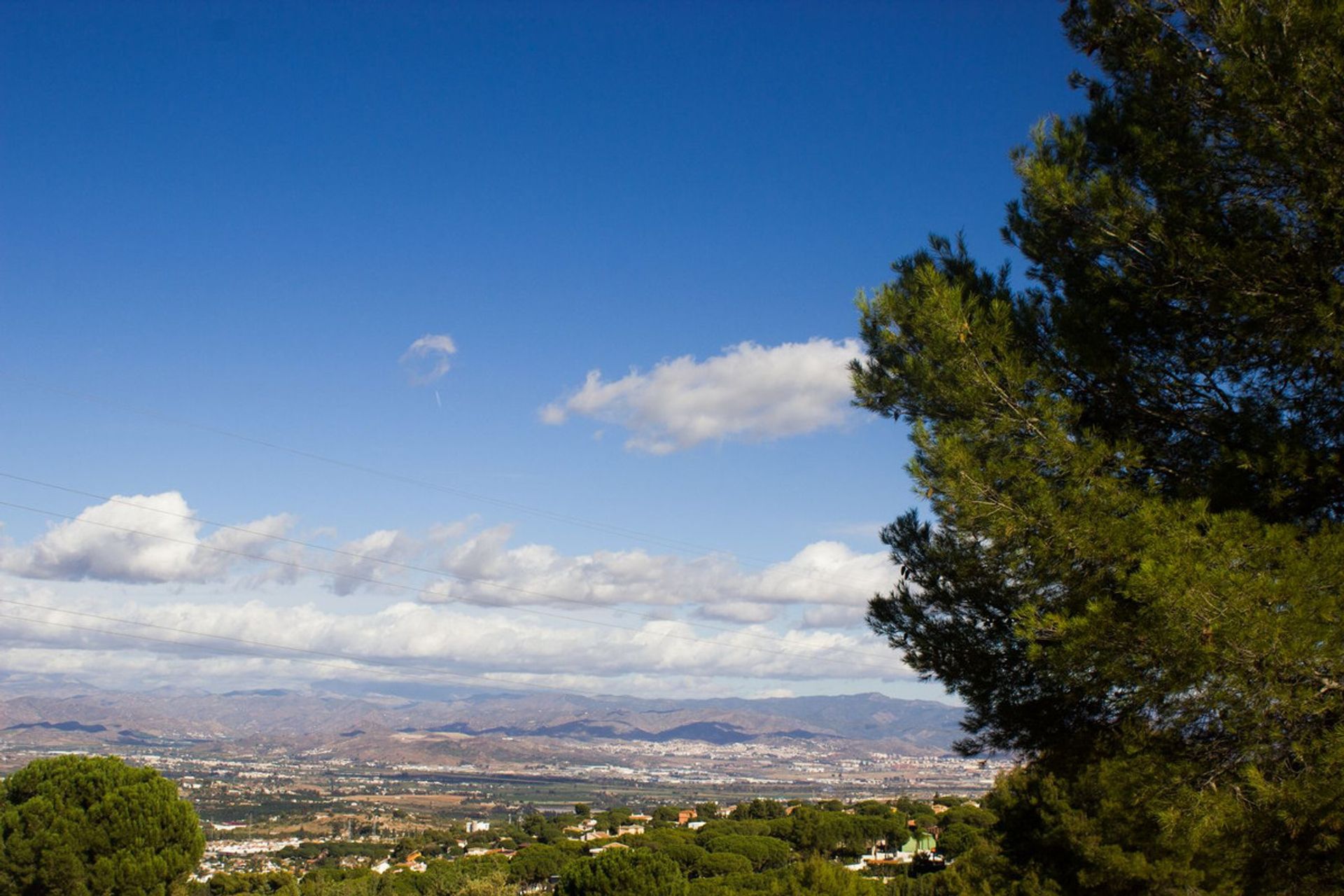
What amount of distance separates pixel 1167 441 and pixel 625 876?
73.0ft

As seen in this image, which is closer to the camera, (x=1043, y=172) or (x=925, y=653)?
(x=1043, y=172)

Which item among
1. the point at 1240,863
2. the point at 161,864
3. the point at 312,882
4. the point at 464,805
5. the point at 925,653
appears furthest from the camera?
the point at 464,805

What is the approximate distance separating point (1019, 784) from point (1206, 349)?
50.5ft

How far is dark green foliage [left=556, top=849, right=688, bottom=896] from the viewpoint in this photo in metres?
25.3

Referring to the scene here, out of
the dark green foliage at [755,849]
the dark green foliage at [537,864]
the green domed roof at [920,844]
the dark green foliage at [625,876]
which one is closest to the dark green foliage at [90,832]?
the dark green foliage at [625,876]

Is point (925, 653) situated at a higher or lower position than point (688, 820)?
higher

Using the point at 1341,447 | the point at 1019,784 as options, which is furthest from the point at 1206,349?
the point at 1019,784

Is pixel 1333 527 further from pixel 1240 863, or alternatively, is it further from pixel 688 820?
pixel 688 820

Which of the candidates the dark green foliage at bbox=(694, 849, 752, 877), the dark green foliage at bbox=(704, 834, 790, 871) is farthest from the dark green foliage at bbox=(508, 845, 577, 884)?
the dark green foliage at bbox=(694, 849, 752, 877)

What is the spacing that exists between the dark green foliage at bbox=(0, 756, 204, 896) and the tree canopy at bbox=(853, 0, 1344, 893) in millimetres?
22857

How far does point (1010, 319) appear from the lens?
770 cm

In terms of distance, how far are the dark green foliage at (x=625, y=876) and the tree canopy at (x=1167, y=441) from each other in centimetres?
1943

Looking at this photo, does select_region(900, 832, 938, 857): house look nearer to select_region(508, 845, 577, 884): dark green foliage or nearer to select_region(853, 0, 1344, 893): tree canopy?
select_region(508, 845, 577, 884): dark green foliage

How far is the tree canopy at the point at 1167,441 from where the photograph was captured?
563 cm
